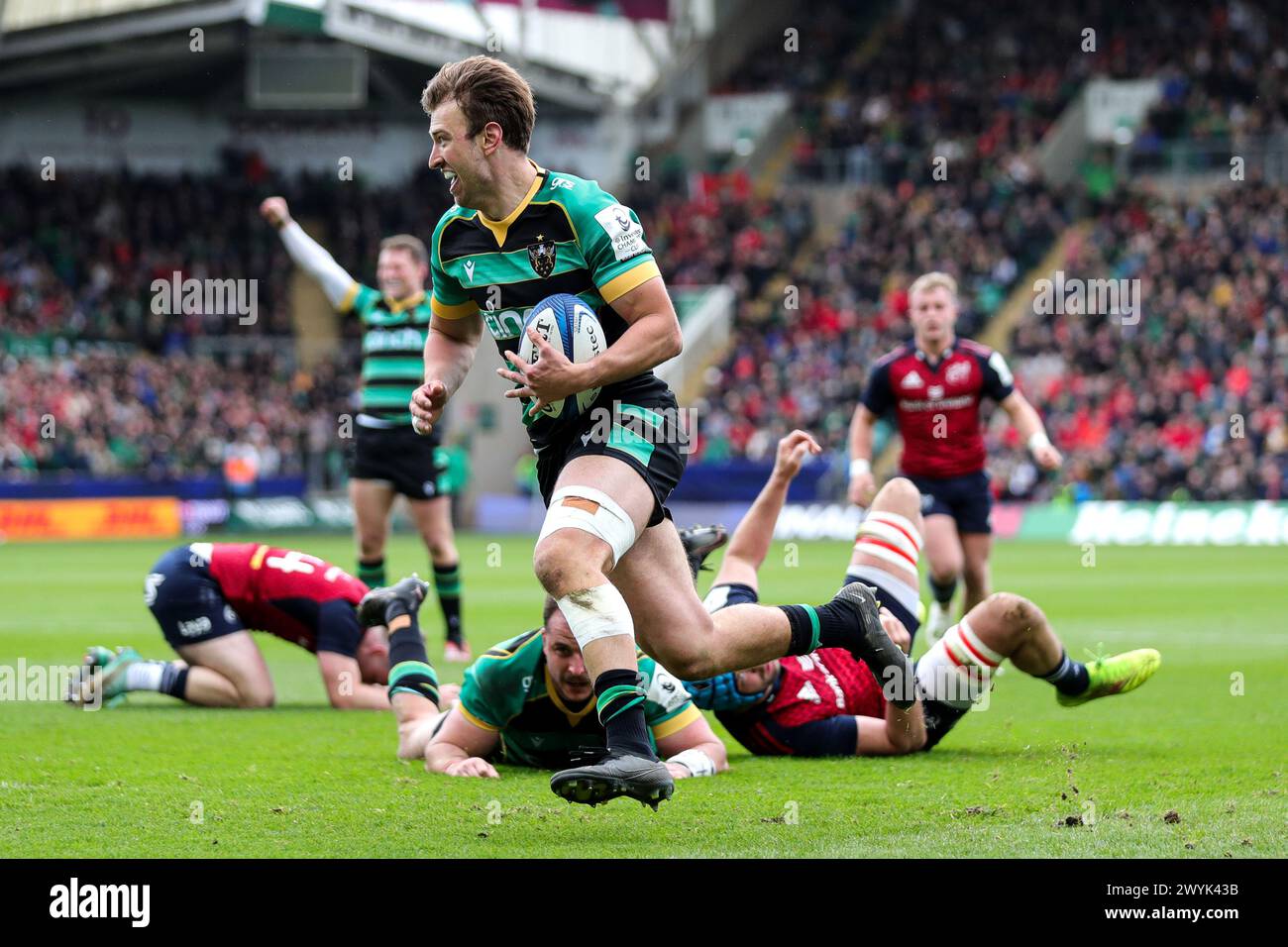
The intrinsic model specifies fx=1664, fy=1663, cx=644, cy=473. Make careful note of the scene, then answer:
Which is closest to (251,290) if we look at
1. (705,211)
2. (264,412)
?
(264,412)

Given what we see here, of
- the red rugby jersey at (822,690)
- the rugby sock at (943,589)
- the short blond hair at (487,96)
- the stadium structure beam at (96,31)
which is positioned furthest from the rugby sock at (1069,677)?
the stadium structure beam at (96,31)

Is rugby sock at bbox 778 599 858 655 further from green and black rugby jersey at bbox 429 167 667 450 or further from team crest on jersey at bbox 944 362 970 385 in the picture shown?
team crest on jersey at bbox 944 362 970 385

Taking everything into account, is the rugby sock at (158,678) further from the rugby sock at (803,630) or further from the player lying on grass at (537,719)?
the rugby sock at (803,630)

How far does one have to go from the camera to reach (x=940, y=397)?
11055mm

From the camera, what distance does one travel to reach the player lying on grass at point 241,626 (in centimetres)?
904

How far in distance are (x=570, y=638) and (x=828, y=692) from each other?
5.47 feet

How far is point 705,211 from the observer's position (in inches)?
1564

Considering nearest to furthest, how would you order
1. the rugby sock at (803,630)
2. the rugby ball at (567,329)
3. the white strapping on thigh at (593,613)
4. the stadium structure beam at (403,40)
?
the white strapping on thigh at (593,613)
the rugby ball at (567,329)
the rugby sock at (803,630)
the stadium structure beam at (403,40)

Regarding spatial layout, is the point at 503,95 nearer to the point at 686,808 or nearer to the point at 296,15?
the point at 686,808

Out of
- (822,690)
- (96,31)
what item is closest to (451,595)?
(822,690)

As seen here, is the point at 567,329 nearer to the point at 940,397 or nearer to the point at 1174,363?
the point at 940,397

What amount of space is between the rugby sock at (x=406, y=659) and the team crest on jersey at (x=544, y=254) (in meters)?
2.31
